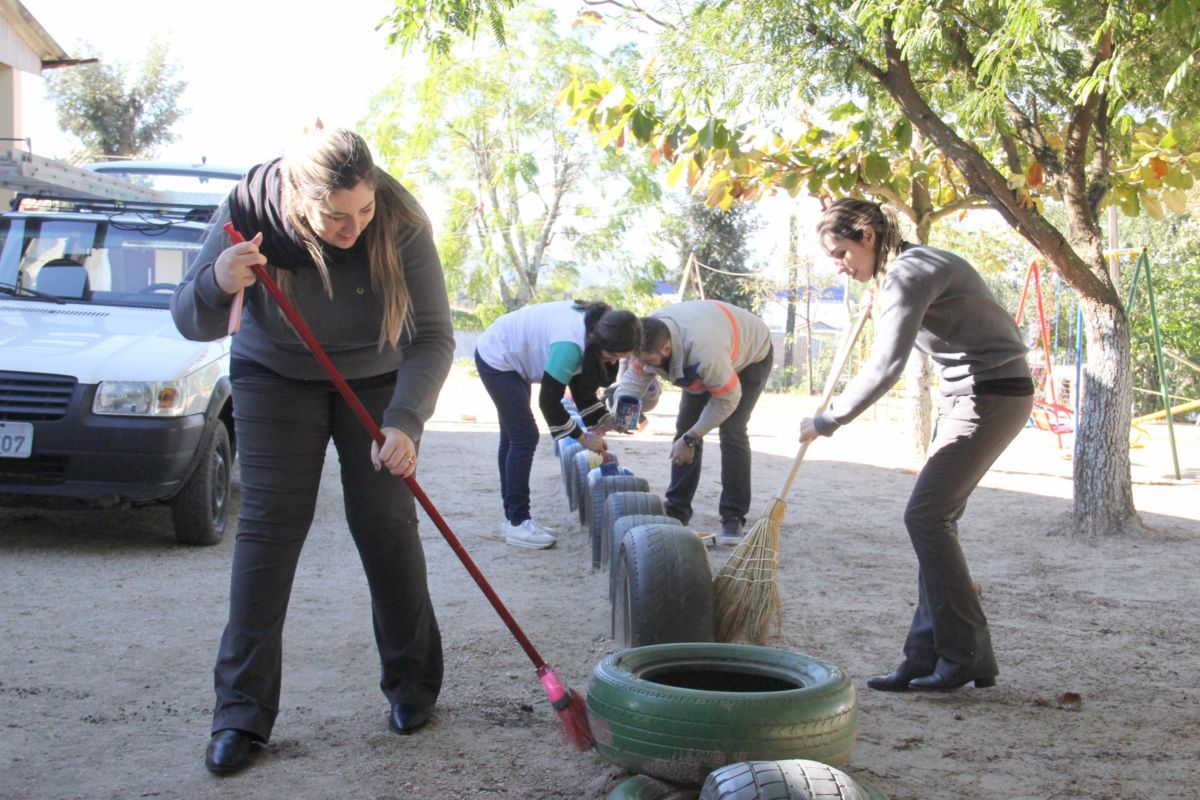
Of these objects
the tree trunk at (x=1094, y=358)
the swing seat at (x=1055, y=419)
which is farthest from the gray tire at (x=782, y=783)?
the swing seat at (x=1055, y=419)

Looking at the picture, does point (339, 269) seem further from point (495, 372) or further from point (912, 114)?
point (912, 114)

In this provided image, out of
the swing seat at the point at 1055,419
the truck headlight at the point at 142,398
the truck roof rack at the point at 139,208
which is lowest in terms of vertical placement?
the swing seat at the point at 1055,419

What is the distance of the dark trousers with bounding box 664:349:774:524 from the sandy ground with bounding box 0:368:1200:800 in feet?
1.43

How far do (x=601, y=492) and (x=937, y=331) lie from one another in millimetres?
2590

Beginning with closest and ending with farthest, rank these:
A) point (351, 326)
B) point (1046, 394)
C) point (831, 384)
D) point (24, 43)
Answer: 1. point (351, 326)
2. point (831, 384)
3. point (1046, 394)
4. point (24, 43)

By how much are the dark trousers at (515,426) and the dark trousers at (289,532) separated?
10.5 ft

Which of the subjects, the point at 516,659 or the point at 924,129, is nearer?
the point at 516,659

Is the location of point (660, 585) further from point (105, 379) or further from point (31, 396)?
point (31, 396)

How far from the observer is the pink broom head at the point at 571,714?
3221mm

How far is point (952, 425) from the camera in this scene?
13.3 ft

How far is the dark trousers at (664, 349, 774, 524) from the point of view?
6895mm

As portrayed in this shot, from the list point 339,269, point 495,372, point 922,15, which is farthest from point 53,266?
point 922,15

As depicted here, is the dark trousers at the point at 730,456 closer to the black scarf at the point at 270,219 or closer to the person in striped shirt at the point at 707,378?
the person in striped shirt at the point at 707,378

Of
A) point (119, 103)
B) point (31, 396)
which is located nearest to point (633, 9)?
point (31, 396)
